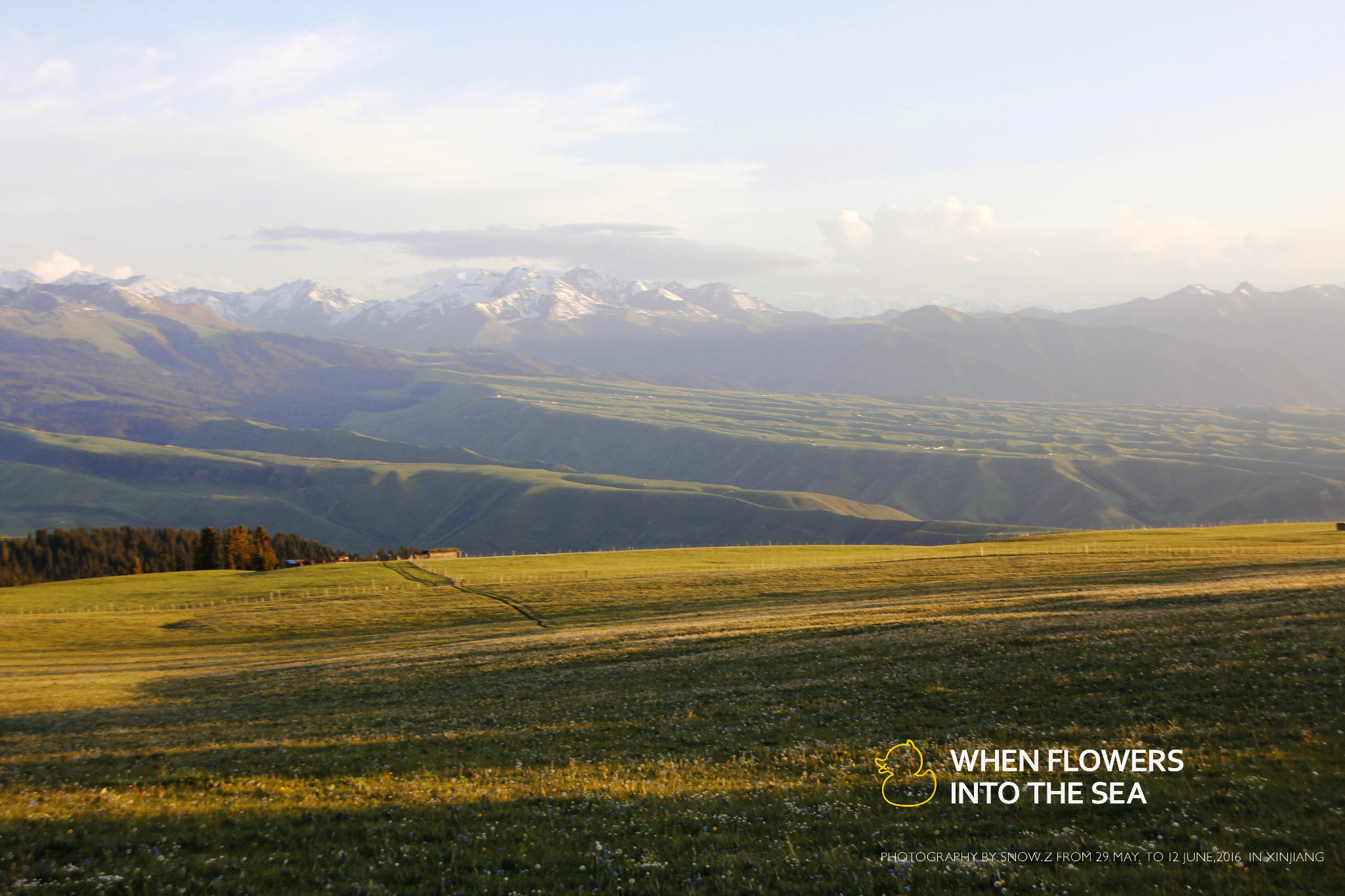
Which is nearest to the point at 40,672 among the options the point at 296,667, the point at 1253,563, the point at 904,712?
the point at 296,667

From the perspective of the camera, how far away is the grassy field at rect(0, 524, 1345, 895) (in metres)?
10.8

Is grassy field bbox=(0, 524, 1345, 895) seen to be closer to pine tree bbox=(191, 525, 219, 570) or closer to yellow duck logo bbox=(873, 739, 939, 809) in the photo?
yellow duck logo bbox=(873, 739, 939, 809)

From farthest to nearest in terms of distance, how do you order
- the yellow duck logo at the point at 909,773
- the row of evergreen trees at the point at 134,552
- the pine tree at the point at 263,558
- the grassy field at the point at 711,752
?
the row of evergreen trees at the point at 134,552 → the pine tree at the point at 263,558 → the yellow duck logo at the point at 909,773 → the grassy field at the point at 711,752

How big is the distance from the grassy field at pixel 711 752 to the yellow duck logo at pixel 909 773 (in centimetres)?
29

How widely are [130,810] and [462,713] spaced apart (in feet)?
41.2

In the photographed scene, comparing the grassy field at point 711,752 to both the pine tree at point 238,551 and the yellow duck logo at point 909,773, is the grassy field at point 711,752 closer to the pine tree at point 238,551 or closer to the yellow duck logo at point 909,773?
the yellow duck logo at point 909,773

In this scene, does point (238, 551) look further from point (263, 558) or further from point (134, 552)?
point (134, 552)

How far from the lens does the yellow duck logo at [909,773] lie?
548 inches

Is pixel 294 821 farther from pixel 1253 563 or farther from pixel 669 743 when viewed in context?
pixel 1253 563

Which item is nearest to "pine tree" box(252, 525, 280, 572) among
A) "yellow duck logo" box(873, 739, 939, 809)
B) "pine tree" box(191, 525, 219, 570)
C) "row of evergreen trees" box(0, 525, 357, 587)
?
"row of evergreen trees" box(0, 525, 357, 587)

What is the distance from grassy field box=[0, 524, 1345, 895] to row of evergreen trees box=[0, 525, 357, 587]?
93.6 meters

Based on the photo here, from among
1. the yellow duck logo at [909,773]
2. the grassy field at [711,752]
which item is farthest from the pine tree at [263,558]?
the yellow duck logo at [909,773]

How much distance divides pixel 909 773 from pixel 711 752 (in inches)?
195

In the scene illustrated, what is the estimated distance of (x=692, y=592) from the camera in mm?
68125
